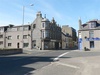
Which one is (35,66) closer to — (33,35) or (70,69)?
(70,69)

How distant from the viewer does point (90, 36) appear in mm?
63719

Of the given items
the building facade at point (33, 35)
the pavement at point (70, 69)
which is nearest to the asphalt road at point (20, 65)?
the pavement at point (70, 69)

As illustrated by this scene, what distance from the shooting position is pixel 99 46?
61.9 m

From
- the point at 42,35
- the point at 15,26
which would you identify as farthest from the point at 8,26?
the point at 42,35

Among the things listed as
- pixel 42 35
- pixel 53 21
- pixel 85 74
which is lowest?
pixel 85 74

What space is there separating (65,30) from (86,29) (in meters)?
58.2

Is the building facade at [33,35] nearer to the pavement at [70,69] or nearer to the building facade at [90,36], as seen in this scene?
the building facade at [90,36]

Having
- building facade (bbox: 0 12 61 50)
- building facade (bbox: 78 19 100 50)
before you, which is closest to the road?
building facade (bbox: 78 19 100 50)

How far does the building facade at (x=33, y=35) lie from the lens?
74.1 m

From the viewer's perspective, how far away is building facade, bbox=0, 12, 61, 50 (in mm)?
74125

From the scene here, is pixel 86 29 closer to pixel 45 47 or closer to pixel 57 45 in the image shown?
pixel 45 47

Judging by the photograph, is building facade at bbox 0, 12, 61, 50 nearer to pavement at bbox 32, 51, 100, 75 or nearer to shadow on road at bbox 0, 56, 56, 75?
shadow on road at bbox 0, 56, 56, 75

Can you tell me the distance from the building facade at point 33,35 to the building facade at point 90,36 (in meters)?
14.2

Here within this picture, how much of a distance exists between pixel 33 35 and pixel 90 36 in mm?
21514
